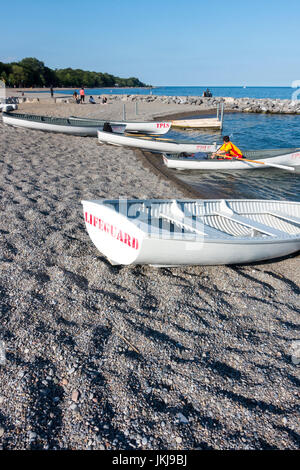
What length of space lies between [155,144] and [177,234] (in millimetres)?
11854

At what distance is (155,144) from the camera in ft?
50.5

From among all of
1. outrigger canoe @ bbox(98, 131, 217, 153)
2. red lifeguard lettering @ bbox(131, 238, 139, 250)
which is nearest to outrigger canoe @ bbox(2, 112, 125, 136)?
outrigger canoe @ bbox(98, 131, 217, 153)

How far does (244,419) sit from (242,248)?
8.93 ft

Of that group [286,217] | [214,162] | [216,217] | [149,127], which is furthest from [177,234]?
[149,127]

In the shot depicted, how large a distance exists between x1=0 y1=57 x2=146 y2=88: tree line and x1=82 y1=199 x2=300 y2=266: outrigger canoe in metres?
77.9

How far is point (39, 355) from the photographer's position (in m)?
3.27

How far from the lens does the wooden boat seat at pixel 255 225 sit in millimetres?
5644

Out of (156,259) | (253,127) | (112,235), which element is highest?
(253,127)

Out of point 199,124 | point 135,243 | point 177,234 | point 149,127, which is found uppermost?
point 199,124

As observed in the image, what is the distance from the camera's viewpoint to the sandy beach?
104 inches

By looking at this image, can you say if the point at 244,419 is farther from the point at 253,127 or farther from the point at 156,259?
the point at 253,127

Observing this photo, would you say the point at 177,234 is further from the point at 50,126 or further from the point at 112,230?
the point at 50,126

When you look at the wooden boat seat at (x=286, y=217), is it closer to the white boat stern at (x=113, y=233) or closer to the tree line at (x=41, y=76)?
the white boat stern at (x=113, y=233)
